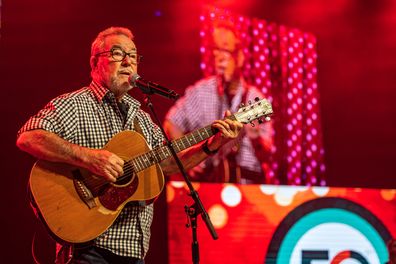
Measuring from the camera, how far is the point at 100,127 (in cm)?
316

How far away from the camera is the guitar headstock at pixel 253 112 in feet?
10.9

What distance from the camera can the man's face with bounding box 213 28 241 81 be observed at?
212 inches

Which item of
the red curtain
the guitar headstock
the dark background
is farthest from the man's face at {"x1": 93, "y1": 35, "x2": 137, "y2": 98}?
the red curtain

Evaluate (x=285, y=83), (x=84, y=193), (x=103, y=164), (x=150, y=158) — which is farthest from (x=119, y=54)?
(x=285, y=83)

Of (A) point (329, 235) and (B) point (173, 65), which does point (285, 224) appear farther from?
(B) point (173, 65)

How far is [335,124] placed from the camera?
5953 millimetres

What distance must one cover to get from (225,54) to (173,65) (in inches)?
20.7

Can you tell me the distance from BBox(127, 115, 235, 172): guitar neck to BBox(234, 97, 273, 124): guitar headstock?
5 centimetres

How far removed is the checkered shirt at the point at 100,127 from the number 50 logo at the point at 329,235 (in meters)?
2.17

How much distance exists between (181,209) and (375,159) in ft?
7.57

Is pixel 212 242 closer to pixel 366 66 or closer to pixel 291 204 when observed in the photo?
pixel 291 204

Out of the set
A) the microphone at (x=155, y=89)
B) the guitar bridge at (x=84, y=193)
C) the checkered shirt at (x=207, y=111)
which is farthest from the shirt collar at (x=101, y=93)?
the checkered shirt at (x=207, y=111)

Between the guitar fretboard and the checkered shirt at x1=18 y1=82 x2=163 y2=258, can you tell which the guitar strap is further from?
the guitar fretboard

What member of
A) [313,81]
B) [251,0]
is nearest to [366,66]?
[313,81]
